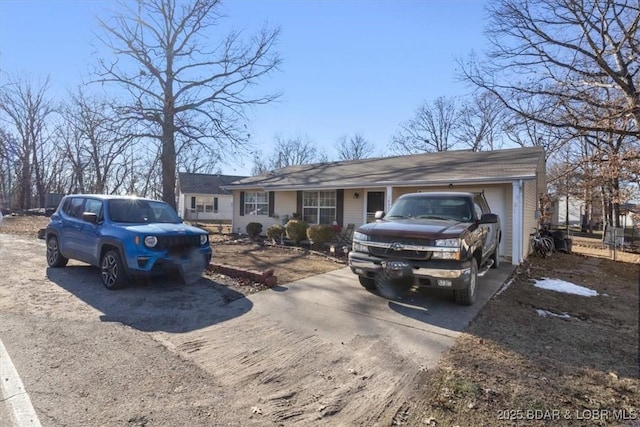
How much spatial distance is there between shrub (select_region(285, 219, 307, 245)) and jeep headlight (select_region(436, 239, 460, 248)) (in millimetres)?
8692

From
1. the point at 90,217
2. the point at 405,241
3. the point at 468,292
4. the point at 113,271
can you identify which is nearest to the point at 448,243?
the point at 405,241

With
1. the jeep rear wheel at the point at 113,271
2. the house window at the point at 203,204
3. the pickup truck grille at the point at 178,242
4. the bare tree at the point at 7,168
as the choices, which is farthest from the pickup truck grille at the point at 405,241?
the bare tree at the point at 7,168

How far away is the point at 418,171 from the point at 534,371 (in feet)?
33.0

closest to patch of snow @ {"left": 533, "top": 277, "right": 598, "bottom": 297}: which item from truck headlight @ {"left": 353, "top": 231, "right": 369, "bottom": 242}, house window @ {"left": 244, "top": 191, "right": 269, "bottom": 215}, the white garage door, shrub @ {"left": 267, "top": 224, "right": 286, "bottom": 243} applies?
the white garage door

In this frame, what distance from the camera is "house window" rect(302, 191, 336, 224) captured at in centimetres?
1506

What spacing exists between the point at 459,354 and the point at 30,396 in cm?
419

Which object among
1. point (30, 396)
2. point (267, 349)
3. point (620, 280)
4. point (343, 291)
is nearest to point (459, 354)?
point (267, 349)

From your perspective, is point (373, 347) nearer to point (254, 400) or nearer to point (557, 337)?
point (254, 400)

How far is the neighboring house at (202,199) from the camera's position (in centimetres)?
3694

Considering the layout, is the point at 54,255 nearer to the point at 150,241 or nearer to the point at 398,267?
the point at 150,241

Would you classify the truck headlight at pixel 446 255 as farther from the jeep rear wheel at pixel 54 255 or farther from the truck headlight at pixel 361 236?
the jeep rear wheel at pixel 54 255

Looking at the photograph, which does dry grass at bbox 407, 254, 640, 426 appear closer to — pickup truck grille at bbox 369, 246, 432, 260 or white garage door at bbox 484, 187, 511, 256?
pickup truck grille at bbox 369, 246, 432, 260

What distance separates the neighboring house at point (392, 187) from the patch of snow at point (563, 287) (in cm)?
167

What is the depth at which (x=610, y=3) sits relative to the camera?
38.9ft
